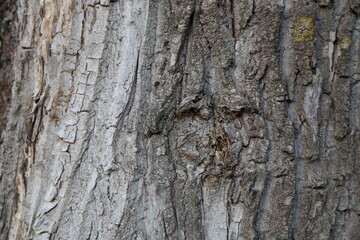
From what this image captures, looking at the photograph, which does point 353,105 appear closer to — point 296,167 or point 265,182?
point 296,167

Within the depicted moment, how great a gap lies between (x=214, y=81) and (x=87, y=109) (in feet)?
1.56

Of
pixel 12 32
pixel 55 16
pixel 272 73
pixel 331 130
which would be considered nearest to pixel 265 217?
pixel 331 130

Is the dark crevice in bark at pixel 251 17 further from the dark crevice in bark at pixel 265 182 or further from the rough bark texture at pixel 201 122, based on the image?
the dark crevice in bark at pixel 265 182

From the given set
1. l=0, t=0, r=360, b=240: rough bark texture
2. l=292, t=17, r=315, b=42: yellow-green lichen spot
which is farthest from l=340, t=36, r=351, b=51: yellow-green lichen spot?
l=292, t=17, r=315, b=42: yellow-green lichen spot

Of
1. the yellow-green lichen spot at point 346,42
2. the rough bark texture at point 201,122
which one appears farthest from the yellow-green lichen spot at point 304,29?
the yellow-green lichen spot at point 346,42

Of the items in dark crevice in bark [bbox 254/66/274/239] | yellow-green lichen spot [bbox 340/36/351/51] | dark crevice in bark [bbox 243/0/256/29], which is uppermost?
dark crevice in bark [bbox 243/0/256/29]

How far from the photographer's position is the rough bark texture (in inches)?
51.0

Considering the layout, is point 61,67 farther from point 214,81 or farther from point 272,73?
point 272,73

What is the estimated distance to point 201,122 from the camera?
4.44 ft

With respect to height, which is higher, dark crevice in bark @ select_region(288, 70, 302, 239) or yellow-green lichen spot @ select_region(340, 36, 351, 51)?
yellow-green lichen spot @ select_region(340, 36, 351, 51)

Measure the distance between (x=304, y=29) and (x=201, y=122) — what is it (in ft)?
1.53

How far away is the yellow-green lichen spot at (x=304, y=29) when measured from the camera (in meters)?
1.29

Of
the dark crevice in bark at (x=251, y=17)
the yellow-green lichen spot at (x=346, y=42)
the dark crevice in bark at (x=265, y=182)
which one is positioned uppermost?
the dark crevice in bark at (x=251, y=17)

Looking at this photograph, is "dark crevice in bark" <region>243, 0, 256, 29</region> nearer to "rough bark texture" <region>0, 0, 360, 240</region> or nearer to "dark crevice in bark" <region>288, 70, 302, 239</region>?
"rough bark texture" <region>0, 0, 360, 240</region>
